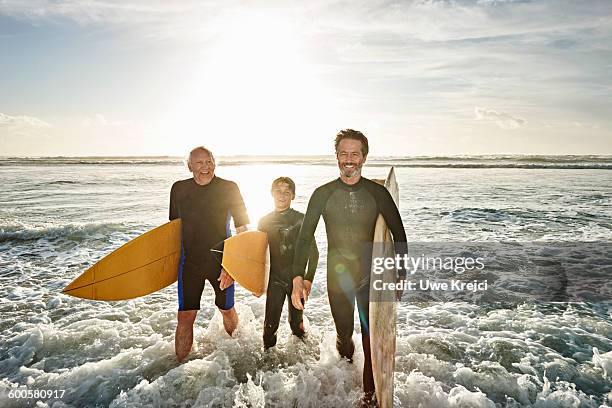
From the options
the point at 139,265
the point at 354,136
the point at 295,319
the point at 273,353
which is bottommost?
the point at 273,353

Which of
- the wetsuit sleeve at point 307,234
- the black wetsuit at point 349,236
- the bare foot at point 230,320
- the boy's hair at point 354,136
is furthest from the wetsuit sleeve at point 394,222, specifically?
the bare foot at point 230,320

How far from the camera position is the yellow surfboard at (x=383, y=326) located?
329 centimetres

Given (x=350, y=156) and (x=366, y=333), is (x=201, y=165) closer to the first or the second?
(x=350, y=156)


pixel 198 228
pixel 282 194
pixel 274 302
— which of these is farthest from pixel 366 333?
pixel 198 228

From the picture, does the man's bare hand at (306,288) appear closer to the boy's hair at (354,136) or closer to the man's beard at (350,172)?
the man's beard at (350,172)

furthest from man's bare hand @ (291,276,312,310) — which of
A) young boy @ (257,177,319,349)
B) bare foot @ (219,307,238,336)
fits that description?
bare foot @ (219,307,238,336)

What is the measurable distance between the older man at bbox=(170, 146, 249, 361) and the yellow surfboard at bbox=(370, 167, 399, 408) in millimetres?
1627

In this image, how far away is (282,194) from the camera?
4125 mm

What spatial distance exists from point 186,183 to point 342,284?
1927mm

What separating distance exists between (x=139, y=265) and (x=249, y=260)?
4.05 ft

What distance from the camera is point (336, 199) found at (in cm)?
352

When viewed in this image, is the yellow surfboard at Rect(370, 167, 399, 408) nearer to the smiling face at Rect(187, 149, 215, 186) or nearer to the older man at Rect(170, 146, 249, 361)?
the older man at Rect(170, 146, 249, 361)

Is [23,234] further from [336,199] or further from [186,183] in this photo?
[336,199]

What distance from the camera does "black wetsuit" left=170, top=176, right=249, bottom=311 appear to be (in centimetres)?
414
